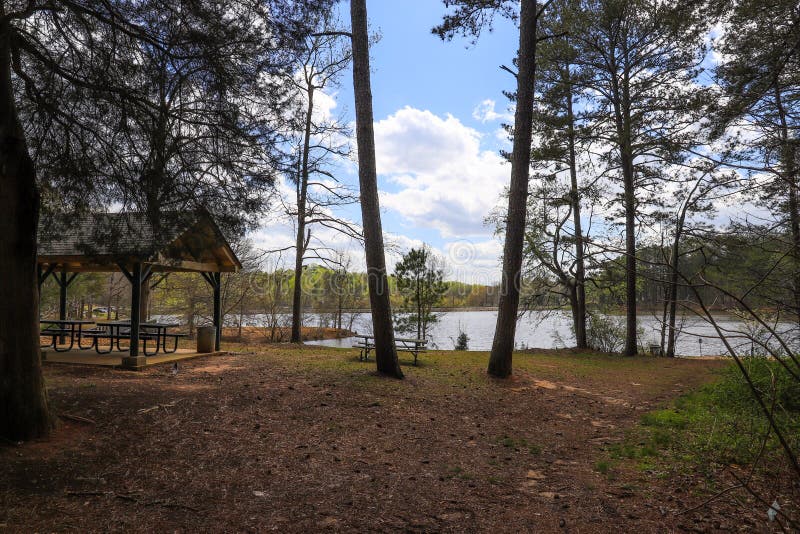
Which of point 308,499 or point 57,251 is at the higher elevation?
point 57,251

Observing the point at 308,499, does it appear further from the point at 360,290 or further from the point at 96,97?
the point at 360,290

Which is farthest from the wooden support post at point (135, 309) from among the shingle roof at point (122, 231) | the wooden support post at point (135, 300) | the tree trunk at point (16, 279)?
the tree trunk at point (16, 279)

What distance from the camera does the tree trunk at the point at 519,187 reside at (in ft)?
28.4

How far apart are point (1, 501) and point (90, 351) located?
8.80 metres

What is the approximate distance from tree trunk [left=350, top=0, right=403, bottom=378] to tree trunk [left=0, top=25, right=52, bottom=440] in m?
4.77

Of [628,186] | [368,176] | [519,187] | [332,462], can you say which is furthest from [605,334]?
[332,462]

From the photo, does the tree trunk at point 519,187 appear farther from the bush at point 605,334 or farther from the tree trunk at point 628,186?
the bush at point 605,334

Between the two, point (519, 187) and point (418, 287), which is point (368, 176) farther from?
point (418, 287)

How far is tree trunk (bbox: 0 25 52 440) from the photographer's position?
427cm

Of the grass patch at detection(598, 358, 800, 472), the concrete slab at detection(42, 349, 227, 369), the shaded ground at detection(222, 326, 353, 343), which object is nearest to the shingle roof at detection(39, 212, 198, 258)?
the concrete slab at detection(42, 349, 227, 369)

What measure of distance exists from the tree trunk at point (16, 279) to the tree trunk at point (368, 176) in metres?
4.77

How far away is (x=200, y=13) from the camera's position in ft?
15.5

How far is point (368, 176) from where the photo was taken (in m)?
8.20

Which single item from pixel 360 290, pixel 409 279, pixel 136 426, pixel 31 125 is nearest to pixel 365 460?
pixel 136 426
